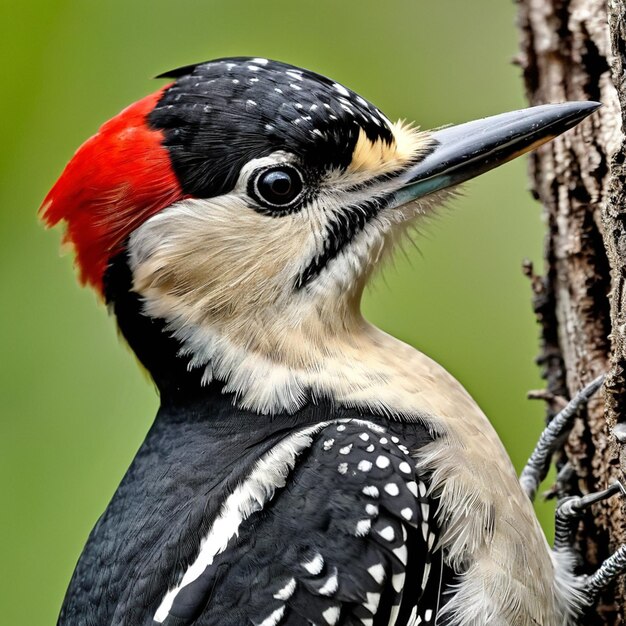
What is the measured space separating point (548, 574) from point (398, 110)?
2202 millimetres

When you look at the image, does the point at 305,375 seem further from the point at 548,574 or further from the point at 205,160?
the point at 548,574

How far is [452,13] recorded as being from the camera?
4.64m

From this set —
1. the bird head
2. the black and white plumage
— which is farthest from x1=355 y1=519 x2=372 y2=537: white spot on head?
the bird head

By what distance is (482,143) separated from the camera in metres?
2.91

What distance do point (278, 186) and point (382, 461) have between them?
2.68ft

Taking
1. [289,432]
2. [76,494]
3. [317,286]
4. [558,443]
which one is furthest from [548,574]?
A: [76,494]

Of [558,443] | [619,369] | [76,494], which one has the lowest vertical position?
[76,494]

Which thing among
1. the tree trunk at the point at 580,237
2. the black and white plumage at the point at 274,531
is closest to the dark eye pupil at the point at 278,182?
the black and white plumage at the point at 274,531

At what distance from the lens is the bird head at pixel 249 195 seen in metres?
2.86

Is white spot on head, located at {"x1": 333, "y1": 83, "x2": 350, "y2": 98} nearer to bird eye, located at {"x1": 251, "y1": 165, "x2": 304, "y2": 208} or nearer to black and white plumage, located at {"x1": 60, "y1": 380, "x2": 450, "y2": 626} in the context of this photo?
bird eye, located at {"x1": 251, "y1": 165, "x2": 304, "y2": 208}

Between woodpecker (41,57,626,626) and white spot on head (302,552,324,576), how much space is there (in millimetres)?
48

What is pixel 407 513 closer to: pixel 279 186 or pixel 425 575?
pixel 425 575

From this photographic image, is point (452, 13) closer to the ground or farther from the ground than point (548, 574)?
farther from the ground

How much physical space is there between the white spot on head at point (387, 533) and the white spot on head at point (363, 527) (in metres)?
0.03
